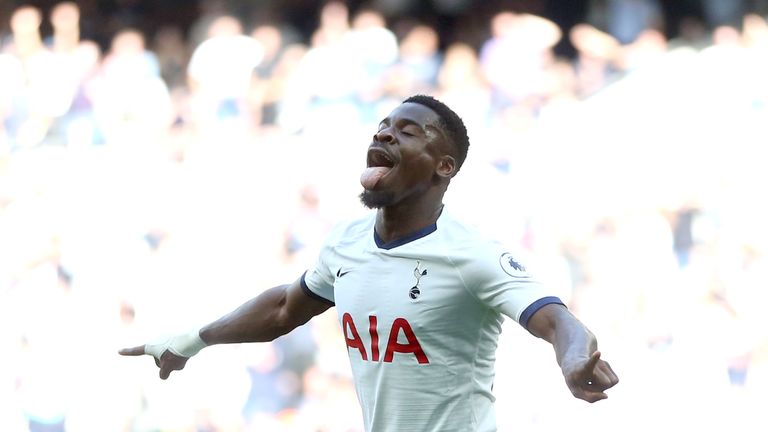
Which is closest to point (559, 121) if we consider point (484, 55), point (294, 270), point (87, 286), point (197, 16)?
point (484, 55)

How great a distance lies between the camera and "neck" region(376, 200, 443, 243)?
362cm

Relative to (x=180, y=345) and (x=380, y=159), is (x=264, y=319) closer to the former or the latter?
(x=180, y=345)

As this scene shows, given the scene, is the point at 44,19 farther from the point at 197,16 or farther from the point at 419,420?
→ the point at 419,420

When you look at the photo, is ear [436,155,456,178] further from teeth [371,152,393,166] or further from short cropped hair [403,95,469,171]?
teeth [371,152,393,166]

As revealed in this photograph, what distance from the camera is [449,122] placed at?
148 inches

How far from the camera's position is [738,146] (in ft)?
28.6

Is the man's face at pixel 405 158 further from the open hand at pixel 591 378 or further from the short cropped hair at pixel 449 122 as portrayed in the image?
the open hand at pixel 591 378

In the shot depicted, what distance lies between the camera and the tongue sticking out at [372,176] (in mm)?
3621

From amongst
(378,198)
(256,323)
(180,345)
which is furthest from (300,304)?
(378,198)

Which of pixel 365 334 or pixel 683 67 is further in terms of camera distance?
pixel 683 67

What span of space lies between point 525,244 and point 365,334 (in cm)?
521

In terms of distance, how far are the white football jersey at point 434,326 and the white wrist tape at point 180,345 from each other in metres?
0.74

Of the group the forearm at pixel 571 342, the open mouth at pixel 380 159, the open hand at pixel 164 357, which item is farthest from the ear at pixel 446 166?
the open hand at pixel 164 357

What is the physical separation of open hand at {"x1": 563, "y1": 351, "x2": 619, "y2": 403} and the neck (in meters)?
0.83
